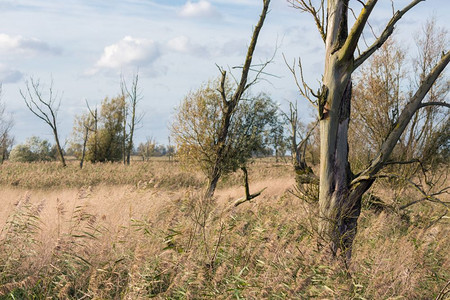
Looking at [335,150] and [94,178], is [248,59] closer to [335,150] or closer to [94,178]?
[335,150]

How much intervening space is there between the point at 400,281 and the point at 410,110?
222 centimetres

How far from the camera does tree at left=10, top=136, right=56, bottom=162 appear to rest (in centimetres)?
4528

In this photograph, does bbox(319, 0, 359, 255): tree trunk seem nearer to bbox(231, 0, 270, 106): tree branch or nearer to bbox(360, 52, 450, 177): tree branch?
bbox(360, 52, 450, 177): tree branch

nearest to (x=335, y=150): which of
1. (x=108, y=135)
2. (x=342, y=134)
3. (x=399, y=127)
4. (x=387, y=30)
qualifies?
(x=342, y=134)

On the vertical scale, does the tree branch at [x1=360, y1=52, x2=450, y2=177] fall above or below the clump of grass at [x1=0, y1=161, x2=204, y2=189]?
above

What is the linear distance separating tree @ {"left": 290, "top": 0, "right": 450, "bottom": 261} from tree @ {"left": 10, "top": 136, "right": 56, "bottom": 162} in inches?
1712

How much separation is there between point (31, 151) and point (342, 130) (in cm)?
4761

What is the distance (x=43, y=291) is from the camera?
4906 millimetres

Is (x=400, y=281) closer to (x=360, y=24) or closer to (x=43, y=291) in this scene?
(x=360, y=24)

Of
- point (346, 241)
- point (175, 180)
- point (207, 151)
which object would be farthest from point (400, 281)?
point (175, 180)

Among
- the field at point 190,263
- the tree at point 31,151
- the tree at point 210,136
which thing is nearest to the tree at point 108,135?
the tree at point 31,151

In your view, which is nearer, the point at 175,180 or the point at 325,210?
the point at 325,210

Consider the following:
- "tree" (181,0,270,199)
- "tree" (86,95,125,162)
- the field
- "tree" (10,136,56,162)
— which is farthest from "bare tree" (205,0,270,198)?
"tree" (10,136,56,162)

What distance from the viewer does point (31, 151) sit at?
46969 mm
